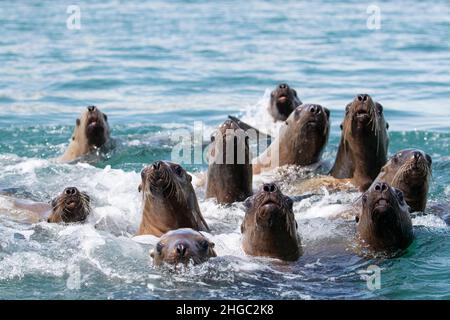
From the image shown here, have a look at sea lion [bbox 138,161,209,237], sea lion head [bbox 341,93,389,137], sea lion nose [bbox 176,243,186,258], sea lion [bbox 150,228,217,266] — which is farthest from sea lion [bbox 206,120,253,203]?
sea lion nose [bbox 176,243,186,258]

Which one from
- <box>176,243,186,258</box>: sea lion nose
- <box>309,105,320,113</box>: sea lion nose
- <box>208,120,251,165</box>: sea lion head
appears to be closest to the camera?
<box>176,243,186,258</box>: sea lion nose

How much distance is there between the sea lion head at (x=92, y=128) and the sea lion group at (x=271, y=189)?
0.04ft

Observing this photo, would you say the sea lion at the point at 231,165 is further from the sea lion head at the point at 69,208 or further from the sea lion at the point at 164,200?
the sea lion head at the point at 69,208

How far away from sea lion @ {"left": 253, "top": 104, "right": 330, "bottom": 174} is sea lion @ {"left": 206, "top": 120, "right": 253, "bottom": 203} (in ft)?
3.68

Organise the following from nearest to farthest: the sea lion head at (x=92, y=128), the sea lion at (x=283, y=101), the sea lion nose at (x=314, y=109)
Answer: the sea lion nose at (x=314, y=109), the sea lion head at (x=92, y=128), the sea lion at (x=283, y=101)

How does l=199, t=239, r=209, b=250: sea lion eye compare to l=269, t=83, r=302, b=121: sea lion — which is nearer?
l=199, t=239, r=209, b=250: sea lion eye

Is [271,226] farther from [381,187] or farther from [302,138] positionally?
[302,138]

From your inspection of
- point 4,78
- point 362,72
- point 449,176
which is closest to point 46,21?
point 4,78

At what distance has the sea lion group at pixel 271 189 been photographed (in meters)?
7.65

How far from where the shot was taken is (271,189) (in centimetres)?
761

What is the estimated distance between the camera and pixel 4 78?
1970cm

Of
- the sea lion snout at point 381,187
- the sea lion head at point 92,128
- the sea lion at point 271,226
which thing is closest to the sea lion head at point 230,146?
the sea lion at point 271,226

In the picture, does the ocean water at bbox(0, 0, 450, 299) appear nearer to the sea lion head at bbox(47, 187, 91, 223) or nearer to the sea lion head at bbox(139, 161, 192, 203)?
the sea lion head at bbox(47, 187, 91, 223)

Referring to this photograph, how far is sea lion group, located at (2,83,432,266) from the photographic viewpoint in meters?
7.65
